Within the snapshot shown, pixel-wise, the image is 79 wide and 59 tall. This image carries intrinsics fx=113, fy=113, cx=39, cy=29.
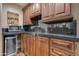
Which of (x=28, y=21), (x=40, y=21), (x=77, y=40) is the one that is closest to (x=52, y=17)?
(x=40, y=21)

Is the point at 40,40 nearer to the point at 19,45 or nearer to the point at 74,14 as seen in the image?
the point at 19,45

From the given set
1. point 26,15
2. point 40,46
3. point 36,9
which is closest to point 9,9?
point 26,15

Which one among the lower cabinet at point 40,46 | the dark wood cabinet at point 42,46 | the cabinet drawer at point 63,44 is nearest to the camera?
the cabinet drawer at point 63,44

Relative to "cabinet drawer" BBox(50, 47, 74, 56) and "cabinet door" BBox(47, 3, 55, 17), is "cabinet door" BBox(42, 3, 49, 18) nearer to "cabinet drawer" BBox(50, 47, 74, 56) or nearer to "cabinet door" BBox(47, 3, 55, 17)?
"cabinet door" BBox(47, 3, 55, 17)

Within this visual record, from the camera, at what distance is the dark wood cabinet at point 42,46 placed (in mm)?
1326

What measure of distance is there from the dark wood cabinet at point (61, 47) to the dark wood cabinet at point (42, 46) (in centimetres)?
7

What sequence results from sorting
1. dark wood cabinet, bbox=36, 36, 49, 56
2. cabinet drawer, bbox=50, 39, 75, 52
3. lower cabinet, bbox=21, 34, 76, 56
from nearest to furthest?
cabinet drawer, bbox=50, 39, 75, 52 → lower cabinet, bbox=21, 34, 76, 56 → dark wood cabinet, bbox=36, 36, 49, 56

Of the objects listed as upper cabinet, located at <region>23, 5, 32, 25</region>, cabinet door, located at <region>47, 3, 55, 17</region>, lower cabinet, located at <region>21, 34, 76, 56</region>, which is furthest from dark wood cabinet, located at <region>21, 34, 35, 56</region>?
cabinet door, located at <region>47, 3, 55, 17</region>

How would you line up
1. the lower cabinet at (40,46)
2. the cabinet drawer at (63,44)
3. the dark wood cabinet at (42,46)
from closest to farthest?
the cabinet drawer at (63,44), the lower cabinet at (40,46), the dark wood cabinet at (42,46)

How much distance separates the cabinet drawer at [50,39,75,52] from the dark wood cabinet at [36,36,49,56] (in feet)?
0.28

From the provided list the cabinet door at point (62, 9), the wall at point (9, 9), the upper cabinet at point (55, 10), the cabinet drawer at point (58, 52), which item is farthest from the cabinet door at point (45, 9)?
the cabinet drawer at point (58, 52)

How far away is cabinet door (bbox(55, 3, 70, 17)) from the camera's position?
128 cm

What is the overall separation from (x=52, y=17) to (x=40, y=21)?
10.0 inches

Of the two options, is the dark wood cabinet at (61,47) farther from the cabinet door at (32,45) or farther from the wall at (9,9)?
the wall at (9,9)
